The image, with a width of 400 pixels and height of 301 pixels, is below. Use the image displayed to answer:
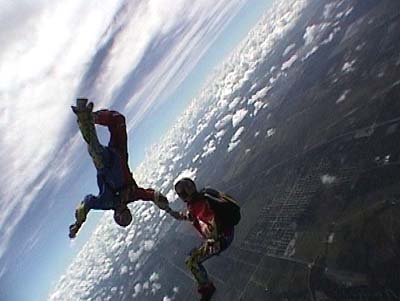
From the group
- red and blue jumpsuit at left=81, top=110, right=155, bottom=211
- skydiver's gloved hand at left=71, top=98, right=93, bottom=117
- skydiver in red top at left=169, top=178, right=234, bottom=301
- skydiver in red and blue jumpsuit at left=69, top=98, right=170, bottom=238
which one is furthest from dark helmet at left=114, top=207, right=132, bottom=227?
skydiver's gloved hand at left=71, top=98, right=93, bottom=117

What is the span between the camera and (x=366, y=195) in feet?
265

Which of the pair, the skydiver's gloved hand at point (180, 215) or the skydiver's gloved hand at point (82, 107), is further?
the skydiver's gloved hand at point (180, 215)

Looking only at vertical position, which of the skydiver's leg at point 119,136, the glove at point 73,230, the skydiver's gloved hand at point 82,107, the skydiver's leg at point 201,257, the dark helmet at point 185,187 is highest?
the skydiver's gloved hand at point 82,107

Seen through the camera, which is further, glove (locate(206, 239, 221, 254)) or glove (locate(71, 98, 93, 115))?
glove (locate(206, 239, 221, 254))

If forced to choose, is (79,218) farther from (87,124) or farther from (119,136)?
(87,124)

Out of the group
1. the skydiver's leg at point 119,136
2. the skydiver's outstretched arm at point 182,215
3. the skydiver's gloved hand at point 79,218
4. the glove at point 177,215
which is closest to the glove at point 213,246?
the skydiver's outstretched arm at point 182,215

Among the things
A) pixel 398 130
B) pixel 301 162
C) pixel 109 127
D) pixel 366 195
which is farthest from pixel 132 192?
pixel 301 162

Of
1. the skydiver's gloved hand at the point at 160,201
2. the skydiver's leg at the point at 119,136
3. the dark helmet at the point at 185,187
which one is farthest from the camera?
the skydiver's gloved hand at the point at 160,201

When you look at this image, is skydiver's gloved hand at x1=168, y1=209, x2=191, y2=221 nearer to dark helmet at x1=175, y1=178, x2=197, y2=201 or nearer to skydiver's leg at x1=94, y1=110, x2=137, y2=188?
dark helmet at x1=175, y1=178, x2=197, y2=201

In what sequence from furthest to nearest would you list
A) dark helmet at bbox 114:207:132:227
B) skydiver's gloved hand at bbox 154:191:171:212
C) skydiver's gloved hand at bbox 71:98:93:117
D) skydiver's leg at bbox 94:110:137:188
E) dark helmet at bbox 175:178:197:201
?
skydiver's gloved hand at bbox 154:191:171:212 → dark helmet at bbox 114:207:132:227 → skydiver's leg at bbox 94:110:137:188 → dark helmet at bbox 175:178:197:201 → skydiver's gloved hand at bbox 71:98:93:117

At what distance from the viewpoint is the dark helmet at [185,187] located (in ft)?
30.6

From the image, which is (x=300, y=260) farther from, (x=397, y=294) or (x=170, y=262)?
(x=170, y=262)

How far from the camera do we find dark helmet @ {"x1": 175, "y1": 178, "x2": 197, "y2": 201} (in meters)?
9.34

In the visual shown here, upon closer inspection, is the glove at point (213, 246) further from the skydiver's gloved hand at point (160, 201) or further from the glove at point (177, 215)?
the skydiver's gloved hand at point (160, 201)
